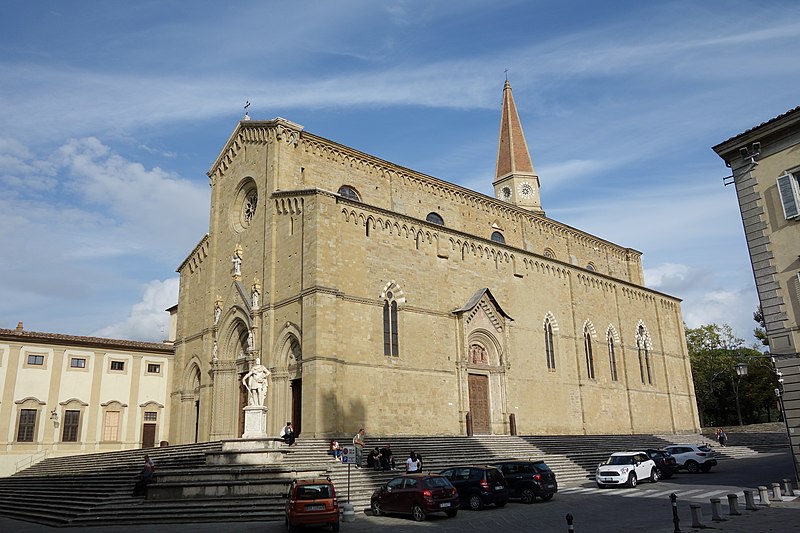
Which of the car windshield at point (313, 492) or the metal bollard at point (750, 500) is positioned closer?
the car windshield at point (313, 492)

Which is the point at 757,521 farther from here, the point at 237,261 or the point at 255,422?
the point at 237,261

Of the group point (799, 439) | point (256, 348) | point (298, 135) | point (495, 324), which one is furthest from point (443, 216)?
point (799, 439)

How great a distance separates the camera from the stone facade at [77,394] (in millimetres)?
30984

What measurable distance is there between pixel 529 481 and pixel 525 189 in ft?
98.4

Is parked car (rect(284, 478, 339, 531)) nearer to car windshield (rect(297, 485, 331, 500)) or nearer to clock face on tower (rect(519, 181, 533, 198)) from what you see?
car windshield (rect(297, 485, 331, 500))

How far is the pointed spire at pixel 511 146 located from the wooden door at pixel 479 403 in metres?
20.4

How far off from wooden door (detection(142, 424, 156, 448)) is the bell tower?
28.5 m

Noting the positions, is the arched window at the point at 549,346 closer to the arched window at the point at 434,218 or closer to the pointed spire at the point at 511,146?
the arched window at the point at 434,218

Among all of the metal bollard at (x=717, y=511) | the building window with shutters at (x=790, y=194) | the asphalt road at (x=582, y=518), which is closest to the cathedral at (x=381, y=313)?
the asphalt road at (x=582, y=518)

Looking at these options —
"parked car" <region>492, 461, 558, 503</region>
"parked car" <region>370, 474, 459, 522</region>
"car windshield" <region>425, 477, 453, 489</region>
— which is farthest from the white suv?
"car windshield" <region>425, 477, 453, 489</region>

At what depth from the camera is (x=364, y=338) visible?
26.0 meters

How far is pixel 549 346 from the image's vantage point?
3475cm

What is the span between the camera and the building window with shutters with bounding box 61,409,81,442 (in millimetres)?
32156

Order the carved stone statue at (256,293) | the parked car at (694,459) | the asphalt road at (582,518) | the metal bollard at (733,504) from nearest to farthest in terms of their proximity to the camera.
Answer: the asphalt road at (582,518), the metal bollard at (733,504), the parked car at (694,459), the carved stone statue at (256,293)
